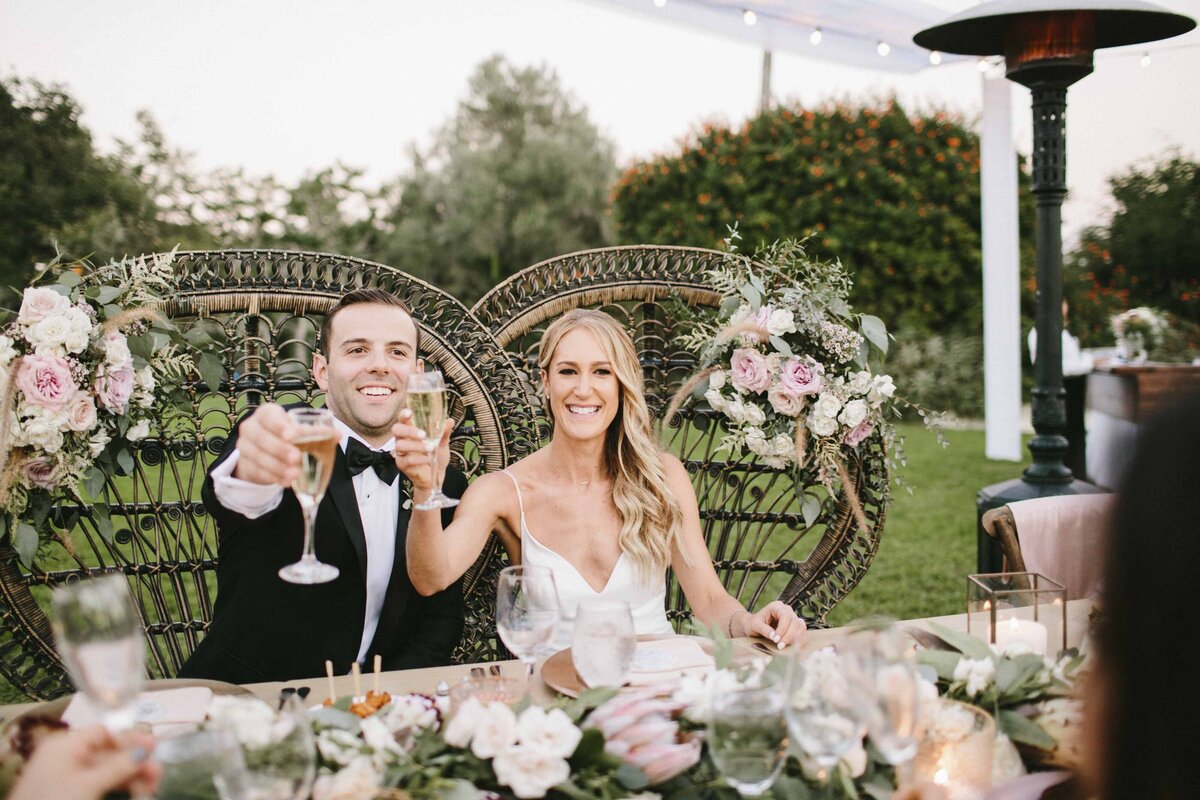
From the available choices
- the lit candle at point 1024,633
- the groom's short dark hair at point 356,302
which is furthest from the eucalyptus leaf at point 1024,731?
the groom's short dark hair at point 356,302

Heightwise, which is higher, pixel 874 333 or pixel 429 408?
pixel 874 333

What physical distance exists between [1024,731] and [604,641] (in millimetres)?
654

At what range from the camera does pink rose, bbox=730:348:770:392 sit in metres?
2.86

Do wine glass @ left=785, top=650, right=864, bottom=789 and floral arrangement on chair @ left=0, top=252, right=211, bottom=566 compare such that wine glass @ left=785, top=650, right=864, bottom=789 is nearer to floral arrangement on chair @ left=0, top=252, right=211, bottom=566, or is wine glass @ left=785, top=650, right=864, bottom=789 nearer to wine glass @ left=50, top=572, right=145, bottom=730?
wine glass @ left=50, top=572, right=145, bottom=730

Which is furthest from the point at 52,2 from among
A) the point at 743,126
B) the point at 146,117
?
the point at 743,126

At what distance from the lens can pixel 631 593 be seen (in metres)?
2.68

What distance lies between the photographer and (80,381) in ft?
8.10

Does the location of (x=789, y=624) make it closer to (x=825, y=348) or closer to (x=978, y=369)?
(x=825, y=348)

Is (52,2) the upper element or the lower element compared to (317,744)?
upper

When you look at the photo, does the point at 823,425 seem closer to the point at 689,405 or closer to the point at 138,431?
the point at 689,405

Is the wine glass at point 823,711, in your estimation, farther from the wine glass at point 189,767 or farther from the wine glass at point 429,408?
the wine glass at point 429,408

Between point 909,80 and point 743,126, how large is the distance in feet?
6.68

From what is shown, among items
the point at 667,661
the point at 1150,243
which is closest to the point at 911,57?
the point at 667,661

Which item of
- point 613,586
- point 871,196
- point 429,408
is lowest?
point 613,586
